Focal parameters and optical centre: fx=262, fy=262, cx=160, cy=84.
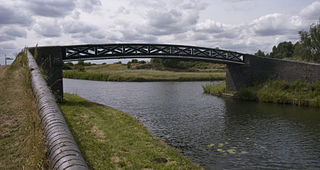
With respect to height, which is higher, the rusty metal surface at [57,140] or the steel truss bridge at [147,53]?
the steel truss bridge at [147,53]

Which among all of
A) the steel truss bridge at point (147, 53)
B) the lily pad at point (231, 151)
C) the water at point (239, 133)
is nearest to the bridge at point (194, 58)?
the steel truss bridge at point (147, 53)

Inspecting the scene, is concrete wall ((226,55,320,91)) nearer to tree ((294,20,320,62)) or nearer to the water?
the water

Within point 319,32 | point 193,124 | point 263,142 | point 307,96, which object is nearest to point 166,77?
point 319,32

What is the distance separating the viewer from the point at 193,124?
1928 cm

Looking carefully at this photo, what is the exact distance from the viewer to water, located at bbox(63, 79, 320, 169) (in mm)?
12438

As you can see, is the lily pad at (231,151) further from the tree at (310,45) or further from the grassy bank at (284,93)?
the tree at (310,45)

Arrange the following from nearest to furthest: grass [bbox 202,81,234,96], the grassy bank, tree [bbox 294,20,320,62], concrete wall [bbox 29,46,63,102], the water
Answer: the water < concrete wall [bbox 29,46,63,102] < the grassy bank < grass [bbox 202,81,234,96] < tree [bbox 294,20,320,62]

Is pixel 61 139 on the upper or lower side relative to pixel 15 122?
upper

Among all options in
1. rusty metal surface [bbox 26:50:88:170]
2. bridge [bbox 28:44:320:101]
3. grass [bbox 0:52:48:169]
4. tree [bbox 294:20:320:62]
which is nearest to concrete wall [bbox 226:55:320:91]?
bridge [bbox 28:44:320:101]

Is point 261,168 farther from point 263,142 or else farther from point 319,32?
point 319,32

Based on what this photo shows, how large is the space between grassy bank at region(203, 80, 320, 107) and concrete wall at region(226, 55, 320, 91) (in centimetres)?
102

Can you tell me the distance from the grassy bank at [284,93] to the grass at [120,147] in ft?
67.4

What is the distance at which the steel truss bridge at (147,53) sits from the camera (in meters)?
24.0

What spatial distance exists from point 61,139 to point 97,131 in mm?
9884
